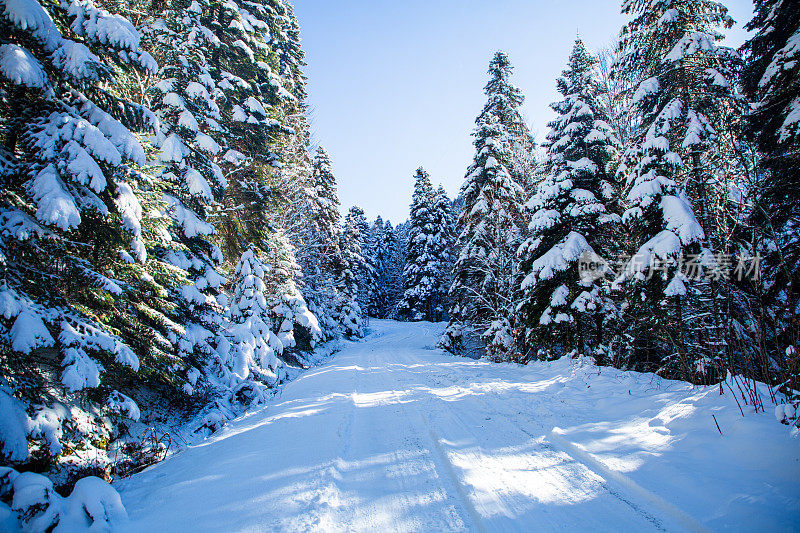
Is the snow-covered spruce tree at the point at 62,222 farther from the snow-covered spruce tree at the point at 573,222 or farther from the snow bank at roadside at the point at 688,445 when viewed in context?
the snow-covered spruce tree at the point at 573,222

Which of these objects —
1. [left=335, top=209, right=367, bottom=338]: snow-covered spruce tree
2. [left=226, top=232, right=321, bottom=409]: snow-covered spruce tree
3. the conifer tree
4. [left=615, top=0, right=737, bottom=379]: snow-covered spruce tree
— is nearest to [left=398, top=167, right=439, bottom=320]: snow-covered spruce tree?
[left=335, top=209, right=367, bottom=338]: snow-covered spruce tree

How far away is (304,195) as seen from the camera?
1948cm

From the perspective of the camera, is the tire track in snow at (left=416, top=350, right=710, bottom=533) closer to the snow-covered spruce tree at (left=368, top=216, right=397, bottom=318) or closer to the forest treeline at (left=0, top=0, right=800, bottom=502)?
the forest treeline at (left=0, top=0, right=800, bottom=502)

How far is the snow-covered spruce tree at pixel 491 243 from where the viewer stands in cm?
1490

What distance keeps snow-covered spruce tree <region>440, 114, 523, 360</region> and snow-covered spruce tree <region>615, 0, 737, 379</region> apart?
5541 mm

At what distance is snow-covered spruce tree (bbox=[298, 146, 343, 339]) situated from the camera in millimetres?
20453

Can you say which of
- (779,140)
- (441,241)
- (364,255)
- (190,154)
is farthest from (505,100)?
(364,255)

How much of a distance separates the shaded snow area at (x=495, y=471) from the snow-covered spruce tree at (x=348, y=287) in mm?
19591

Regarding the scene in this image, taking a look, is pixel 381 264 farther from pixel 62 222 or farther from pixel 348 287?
pixel 62 222

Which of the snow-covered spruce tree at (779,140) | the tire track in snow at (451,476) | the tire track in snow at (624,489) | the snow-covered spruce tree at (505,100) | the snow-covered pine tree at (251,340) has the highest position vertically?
the snow-covered spruce tree at (505,100)

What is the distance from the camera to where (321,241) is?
81.9 ft

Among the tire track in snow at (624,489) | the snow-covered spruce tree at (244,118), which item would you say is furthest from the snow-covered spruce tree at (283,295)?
the tire track in snow at (624,489)

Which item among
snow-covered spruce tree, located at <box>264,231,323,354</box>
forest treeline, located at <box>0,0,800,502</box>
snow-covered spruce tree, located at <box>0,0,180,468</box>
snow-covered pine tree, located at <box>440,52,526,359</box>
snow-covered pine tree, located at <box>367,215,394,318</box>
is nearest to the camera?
snow-covered spruce tree, located at <box>0,0,180,468</box>

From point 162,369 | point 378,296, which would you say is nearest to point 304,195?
point 162,369
